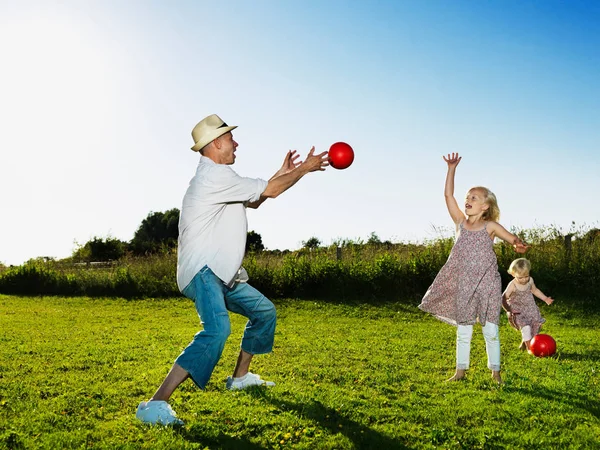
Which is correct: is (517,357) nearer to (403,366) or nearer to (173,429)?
(403,366)

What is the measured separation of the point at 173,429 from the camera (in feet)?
15.9

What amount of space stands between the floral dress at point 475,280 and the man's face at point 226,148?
2709 mm

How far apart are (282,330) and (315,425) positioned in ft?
23.6

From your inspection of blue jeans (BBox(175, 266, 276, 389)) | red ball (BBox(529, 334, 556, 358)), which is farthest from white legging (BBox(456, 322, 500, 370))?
blue jeans (BBox(175, 266, 276, 389))

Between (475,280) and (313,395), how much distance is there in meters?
2.22

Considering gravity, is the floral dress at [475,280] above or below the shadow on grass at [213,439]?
above

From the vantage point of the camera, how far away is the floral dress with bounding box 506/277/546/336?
9695 millimetres

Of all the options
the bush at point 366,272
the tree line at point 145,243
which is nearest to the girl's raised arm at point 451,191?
the bush at point 366,272

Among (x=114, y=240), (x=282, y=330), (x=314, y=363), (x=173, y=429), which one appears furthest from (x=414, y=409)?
(x=114, y=240)

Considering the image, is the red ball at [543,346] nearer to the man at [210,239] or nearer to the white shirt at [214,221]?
the man at [210,239]

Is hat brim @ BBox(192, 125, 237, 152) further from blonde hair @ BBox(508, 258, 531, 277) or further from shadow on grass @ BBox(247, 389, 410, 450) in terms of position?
blonde hair @ BBox(508, 258, 531, 277)

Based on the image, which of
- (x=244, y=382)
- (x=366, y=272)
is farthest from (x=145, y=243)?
(x=244, y=382)

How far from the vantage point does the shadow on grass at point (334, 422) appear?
15.2 feet

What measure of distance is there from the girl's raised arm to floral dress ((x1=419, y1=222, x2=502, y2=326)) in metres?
0.14
